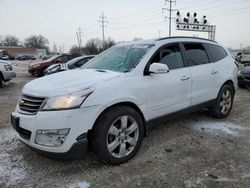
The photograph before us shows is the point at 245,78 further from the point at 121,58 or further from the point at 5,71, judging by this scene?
the point at 5,71

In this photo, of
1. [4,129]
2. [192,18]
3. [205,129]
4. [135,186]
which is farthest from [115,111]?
[192,18]

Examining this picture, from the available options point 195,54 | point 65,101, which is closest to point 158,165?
point 65,101

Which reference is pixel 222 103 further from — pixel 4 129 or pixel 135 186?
pixel 4 129

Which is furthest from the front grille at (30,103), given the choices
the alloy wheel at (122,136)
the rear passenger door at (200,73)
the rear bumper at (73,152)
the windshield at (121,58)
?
the rear passenger door at (200,73)

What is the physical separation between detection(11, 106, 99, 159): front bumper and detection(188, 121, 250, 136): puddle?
102 inches

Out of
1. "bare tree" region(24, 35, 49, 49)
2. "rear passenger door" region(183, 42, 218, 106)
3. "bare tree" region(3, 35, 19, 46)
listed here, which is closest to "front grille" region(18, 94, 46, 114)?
"rear passenger door" region(183, 42, 218, 106)

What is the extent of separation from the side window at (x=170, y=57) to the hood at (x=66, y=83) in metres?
0.86

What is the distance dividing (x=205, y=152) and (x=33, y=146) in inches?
96.5

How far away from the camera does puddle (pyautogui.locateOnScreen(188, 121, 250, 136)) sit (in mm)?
4617

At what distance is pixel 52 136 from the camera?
289 centimetres

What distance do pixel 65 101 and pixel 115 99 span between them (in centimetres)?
63

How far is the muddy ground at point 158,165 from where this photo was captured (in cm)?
296

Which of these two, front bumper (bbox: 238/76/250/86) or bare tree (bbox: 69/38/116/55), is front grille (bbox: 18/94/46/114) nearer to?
front bumper (bbox: 238/76/250/86)

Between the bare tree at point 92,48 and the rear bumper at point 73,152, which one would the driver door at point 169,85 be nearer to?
the rear bumper at point 73,152
